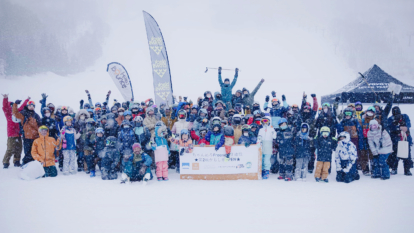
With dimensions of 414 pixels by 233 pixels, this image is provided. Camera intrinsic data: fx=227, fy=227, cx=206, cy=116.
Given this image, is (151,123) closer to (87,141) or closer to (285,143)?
(87,141)

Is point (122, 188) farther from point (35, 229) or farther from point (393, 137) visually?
point (393, 137)

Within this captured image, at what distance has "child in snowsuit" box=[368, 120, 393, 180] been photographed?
18.3 feet

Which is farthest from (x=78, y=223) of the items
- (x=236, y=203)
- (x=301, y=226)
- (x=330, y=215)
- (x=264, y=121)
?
(x=264, y=121)

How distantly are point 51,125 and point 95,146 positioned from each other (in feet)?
5.50

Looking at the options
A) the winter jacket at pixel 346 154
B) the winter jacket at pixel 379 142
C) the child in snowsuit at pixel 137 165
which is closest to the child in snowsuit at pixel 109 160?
the child in snowsuit at pixel 137 165

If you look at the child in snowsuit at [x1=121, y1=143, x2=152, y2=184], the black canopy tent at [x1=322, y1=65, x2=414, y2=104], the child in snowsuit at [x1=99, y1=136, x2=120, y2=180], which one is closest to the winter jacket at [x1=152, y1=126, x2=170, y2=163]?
the child in snowsuit at [x1=121, y1=143, x2=152, y2=184]

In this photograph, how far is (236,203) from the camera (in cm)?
428

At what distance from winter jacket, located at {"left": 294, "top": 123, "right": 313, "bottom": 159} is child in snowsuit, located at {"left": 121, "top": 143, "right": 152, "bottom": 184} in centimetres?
364

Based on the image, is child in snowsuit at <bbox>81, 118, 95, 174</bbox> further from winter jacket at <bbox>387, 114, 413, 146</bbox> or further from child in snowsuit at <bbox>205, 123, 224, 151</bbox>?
winter jacket at <bbox>387, 114, 413, 146</bbox>

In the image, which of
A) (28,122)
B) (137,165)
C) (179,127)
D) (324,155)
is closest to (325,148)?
(324,155)

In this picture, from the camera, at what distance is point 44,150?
593 centimetres

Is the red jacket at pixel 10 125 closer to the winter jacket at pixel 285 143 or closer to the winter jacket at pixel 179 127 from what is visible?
the winter jacket at pixel 179 127

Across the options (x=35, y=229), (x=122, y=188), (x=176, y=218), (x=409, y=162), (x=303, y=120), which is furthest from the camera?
(x=303, y=120)

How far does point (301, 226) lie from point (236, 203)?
3.94ft
